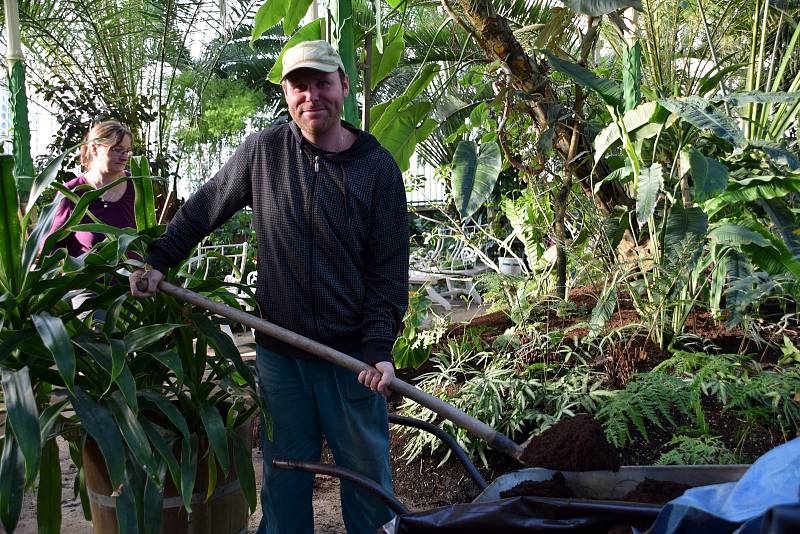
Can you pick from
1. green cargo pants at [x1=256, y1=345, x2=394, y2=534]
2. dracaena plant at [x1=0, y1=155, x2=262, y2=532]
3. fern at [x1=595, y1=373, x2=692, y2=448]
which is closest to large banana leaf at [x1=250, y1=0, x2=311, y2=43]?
dracaena plant at [x1=0, y1=155, x2=262, y2=532]

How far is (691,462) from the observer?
2.82 metres

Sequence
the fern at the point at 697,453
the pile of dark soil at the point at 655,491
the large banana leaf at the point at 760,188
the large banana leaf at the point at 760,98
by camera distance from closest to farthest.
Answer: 1. the pile of dark soil at the point at 655,491
2. the fern at the point at 697,453
3. the large banana leaf at the point at 760,98
4. the large banana leaf at the point at 760,188

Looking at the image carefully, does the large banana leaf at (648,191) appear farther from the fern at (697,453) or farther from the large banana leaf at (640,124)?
the fern at (697,453)

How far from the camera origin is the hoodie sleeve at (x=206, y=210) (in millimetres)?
2256

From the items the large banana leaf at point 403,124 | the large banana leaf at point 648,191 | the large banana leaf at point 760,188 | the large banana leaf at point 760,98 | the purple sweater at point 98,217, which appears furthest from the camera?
the large banana leaf at point 403,124

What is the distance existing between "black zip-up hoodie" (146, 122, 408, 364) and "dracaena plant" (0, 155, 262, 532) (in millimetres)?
187

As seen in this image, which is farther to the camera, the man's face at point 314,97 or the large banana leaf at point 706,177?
the large banana leaf at point 706,177

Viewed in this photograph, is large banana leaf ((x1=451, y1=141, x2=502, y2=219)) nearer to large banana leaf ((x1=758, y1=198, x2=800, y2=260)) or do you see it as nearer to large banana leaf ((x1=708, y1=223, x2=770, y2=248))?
large banana leaf ((x1=708, y1=223, x2=770, y2=248))

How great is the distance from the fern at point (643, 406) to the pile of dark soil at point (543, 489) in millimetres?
1218

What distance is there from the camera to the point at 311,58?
2051 mm

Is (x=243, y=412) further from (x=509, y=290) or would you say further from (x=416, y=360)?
(x=509, y=290)

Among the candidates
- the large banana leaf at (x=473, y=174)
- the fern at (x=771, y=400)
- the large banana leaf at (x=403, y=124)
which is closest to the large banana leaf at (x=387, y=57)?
the large banana leaf at (x=403, y=124)

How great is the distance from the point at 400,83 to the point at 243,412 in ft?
48.5

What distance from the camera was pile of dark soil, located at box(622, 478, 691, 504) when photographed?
1.66 meters
